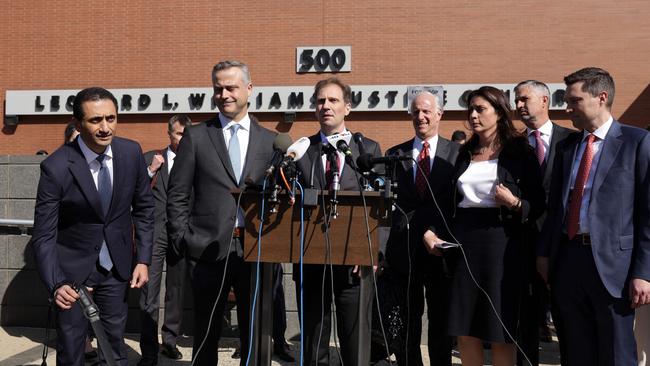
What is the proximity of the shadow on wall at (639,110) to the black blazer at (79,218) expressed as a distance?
13469 millimetres

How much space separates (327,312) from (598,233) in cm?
163

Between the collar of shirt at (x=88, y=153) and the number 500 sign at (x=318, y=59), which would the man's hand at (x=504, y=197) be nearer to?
the collar of shirt at (x=88, y=153)

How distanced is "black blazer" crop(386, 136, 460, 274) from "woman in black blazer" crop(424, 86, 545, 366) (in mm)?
345

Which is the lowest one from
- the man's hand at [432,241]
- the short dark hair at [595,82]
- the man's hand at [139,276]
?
the man's hand at [139,276]

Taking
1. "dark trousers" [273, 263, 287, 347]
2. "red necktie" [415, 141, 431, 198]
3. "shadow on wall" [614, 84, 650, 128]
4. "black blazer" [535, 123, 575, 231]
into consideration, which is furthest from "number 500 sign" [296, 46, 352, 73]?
"red necktie" [415, 141, 431, 198]

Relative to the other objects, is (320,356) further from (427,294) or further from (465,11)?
(465,11)

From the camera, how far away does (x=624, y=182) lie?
380 cm

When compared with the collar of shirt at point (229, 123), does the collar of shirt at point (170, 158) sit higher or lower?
lower

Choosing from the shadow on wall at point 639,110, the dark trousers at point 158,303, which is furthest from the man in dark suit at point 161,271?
the shadow on wall at point 639,110

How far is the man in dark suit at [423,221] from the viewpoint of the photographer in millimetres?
4734

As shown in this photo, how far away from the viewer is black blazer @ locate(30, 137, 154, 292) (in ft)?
12.7

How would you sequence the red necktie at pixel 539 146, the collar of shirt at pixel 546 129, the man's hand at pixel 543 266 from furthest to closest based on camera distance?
1. the collar of shirt at pixel 546 129
2. the red necktie at pixel 539 146
3. the man's hand at pixel 543 266

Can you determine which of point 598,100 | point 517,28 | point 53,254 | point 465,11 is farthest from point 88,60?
point 598,100

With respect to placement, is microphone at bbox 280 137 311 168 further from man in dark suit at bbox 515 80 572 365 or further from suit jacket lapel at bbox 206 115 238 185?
man in dark suit at bbox 515 80 572 365
